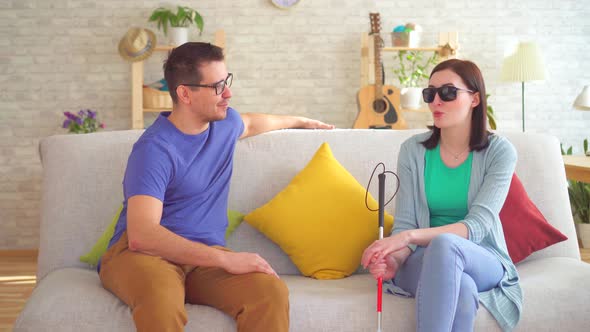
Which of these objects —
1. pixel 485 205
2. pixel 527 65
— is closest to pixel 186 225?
pixel 485 205

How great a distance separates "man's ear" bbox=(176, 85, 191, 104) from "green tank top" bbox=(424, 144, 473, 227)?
85cm

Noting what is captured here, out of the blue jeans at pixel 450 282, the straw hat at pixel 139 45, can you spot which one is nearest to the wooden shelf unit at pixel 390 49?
the straw hat at pixel 139 45

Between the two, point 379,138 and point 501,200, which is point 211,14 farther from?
point 501,200

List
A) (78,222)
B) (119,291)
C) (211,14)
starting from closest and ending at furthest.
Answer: (119,291) < (78,222) < (211,14)

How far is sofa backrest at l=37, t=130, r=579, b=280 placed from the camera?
106 inches

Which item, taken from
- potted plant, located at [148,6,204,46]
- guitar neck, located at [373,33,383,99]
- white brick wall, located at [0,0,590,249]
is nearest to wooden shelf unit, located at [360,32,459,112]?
guitar neck, located at [373,33,383,99]

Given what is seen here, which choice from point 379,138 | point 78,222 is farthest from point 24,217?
point 379,138

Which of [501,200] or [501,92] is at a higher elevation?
[501,92]

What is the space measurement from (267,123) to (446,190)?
0.80 m

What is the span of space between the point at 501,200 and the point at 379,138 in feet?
2.23

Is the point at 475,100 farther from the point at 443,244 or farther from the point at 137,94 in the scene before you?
the point at 137,94

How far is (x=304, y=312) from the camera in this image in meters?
2.18

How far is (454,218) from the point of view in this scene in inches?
95.5

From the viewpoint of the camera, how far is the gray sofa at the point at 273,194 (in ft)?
7.38
